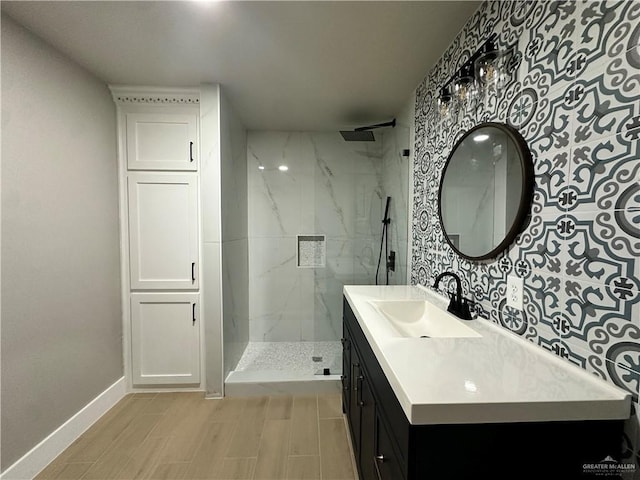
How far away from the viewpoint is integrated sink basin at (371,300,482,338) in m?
1.42

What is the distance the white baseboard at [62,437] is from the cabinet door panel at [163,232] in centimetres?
85

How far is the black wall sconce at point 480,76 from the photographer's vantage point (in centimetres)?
118

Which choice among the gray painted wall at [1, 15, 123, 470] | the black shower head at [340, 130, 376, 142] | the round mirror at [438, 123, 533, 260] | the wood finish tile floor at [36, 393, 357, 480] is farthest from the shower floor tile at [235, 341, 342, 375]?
the black shower head at [340, 130, 376, 142]

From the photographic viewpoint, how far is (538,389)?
28.4 inches

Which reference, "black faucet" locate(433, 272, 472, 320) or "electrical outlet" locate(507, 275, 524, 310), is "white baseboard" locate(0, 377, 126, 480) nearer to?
"black faucet" locate(433, 272, 472, 320)

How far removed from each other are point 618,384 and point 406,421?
22.2 inches

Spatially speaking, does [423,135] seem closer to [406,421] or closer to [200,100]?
[200,100]

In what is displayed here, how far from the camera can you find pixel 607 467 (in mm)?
697

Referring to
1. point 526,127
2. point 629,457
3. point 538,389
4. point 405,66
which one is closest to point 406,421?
point 538,389

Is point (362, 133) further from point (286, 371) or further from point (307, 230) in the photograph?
point (286, 371)

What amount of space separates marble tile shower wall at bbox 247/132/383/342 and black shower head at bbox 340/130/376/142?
0.20 metres

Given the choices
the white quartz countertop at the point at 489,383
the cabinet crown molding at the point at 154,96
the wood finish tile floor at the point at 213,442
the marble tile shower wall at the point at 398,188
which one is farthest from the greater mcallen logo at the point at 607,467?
the cabinet crown molding at the point at 154,96

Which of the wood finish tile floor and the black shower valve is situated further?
the black shower valve

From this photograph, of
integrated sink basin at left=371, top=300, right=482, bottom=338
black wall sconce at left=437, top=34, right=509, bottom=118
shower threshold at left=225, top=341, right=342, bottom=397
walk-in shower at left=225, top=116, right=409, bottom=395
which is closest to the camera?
black wall sconce at left=437, top=34, right=509, bottom=118
